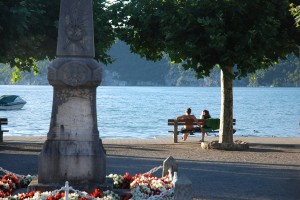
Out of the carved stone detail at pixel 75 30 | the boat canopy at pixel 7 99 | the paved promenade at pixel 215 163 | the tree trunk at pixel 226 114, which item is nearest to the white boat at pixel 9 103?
the boat canopy at pixel 7 99

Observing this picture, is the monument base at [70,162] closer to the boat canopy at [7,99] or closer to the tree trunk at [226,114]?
the tree trunk at [226,114]

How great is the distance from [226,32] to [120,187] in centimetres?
1021

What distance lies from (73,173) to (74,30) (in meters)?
2.51

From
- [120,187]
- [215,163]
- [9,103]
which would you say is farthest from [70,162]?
[9,103]

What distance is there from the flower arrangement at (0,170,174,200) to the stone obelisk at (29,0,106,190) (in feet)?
1.86

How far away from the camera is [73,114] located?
11352mm

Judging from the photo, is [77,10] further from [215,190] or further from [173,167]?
[215,190]

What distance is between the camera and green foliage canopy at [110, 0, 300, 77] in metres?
21.0

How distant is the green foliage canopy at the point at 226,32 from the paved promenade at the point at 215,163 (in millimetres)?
2968

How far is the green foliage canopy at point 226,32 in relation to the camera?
20953 millimetres

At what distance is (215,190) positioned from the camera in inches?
530

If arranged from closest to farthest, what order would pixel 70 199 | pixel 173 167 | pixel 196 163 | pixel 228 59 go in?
1. pixel 70 199
2. pixel 173 167
3. pixel 196 163
4. pixel 228 59

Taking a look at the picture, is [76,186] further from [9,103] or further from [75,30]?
[9,103]

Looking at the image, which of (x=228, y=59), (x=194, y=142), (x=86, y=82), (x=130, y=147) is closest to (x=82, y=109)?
(x=86, y=82)
